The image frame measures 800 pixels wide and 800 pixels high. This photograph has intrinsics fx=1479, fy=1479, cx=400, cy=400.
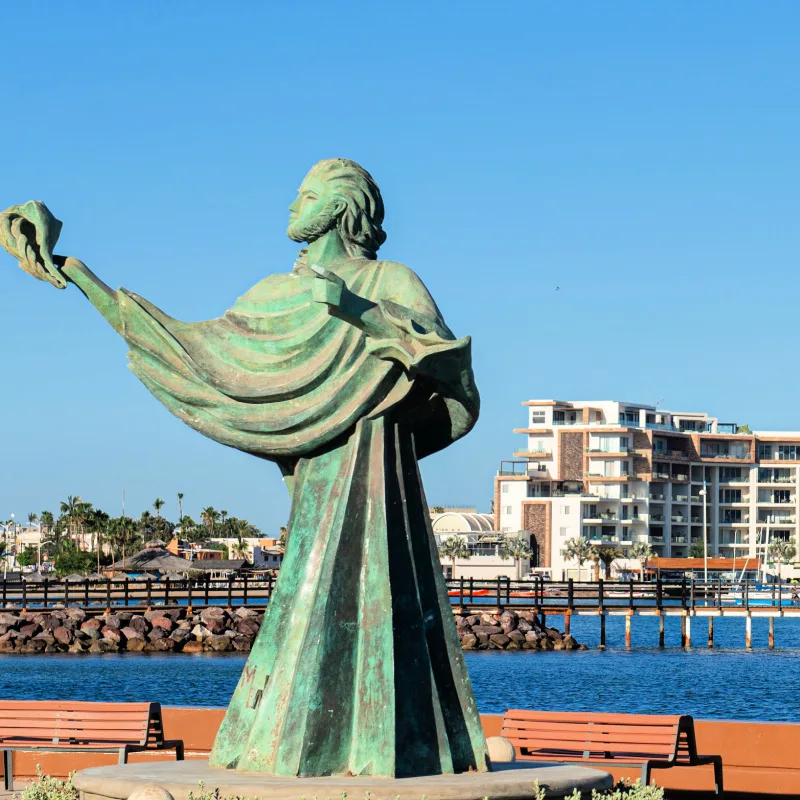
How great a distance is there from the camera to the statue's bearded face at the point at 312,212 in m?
7.80

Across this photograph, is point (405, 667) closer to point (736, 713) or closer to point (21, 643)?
point (736, 713)

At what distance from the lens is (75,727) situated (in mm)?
10320

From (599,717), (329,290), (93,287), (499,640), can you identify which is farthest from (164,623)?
(329,290)

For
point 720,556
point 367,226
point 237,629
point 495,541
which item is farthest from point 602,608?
point 720,556

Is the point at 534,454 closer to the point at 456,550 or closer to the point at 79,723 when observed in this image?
the point at 456,550

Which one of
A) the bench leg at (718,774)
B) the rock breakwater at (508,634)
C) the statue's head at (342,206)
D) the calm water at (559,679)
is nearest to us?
the statue's head at (342,206)

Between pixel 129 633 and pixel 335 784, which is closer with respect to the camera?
pixel 335 784

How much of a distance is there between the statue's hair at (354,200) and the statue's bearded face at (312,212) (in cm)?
4

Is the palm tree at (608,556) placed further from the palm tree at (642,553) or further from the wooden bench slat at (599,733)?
the wooden bench slat at (599,733)

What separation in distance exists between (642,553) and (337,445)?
92.4 m

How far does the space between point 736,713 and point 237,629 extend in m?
18.7

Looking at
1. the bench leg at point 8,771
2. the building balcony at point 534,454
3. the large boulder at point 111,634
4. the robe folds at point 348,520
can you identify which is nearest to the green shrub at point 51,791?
the robe folds at point 348,520

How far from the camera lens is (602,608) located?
46.2m

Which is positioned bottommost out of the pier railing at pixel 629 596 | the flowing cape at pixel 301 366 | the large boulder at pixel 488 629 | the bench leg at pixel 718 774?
the large boulder at pixel 488 629
